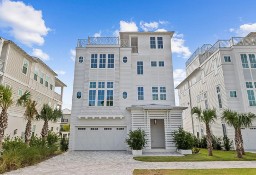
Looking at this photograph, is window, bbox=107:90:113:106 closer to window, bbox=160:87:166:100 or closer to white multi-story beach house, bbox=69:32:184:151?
white multi-story beach house, bbox=69:32:184:151

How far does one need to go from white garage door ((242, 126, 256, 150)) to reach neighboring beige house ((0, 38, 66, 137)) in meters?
22.3

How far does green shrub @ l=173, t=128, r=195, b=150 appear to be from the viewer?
1472 cm

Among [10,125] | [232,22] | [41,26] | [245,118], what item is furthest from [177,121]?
[10,125]

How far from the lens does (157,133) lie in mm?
17969

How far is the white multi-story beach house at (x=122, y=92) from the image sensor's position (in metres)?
16.8

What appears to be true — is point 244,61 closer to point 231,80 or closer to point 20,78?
point 231,80

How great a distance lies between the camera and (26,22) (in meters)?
13.9

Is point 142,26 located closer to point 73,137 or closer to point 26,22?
point 26,22

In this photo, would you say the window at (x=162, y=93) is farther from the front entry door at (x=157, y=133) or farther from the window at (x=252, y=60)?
the window at (x=252, y=60)

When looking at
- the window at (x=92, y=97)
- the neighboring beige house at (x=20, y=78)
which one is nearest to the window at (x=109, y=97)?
the window at (x=92, y=97)

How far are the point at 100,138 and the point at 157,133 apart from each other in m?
5.99

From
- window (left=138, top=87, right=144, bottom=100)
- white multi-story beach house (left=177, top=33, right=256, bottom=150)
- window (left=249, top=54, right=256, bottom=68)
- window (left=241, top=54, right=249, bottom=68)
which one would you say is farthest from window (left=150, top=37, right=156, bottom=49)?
window (left=249, top=54, right=256, bottom=68)

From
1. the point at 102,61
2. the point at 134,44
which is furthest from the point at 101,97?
the point at 134,44

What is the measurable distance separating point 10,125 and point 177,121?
637 inches
